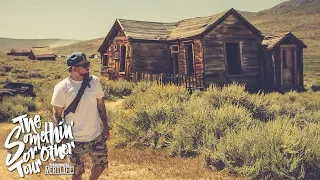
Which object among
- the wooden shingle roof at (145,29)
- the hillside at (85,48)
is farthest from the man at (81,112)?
the hillside at (85,48)

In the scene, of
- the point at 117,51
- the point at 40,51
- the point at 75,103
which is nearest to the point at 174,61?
the point at 117,51

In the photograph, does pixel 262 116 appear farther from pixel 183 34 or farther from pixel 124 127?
pixel 183 34

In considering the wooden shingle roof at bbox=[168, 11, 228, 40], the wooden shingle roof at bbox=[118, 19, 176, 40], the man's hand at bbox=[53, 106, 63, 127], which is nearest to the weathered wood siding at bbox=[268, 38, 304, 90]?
the wooden shingle roof at bbox=[168, 11, 228, 40]

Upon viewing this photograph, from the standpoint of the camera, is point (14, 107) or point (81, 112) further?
point (14, 107)

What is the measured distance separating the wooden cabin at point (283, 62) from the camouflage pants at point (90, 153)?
16.8m

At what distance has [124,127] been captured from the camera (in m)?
8.02

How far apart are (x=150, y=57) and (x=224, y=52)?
14.3ft

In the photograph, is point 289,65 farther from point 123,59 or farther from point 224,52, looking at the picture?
point 123,59

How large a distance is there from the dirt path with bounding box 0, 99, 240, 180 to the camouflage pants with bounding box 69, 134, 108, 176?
1635mm

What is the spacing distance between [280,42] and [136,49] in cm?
828

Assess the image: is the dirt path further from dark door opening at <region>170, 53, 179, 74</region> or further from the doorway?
the doorway

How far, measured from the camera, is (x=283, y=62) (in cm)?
2031

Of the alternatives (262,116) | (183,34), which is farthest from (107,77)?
(262,116)

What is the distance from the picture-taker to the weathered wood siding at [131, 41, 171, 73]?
1955 cm
